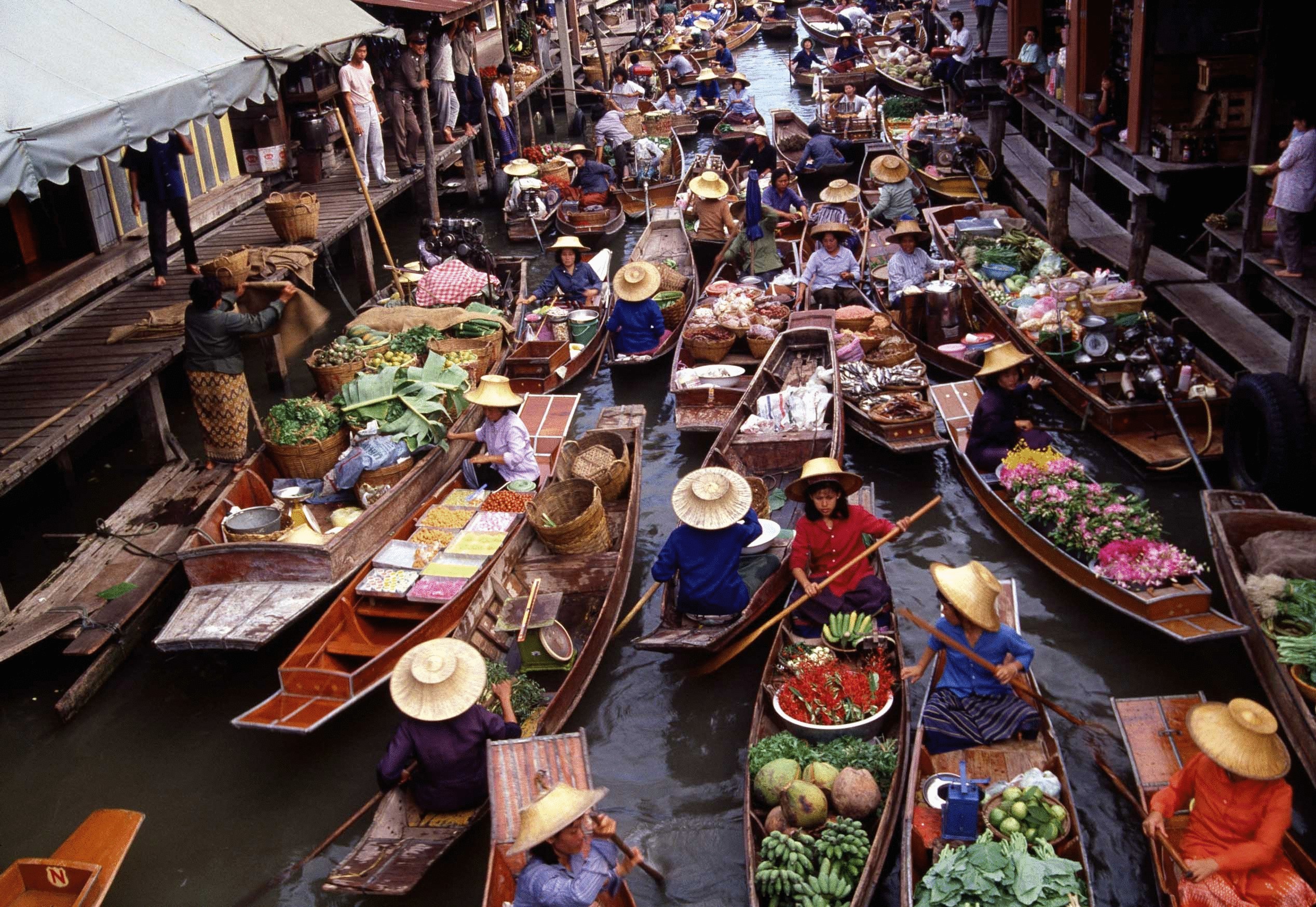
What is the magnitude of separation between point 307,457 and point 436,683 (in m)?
4.33

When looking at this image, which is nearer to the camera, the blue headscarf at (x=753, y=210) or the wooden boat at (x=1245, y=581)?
the wooden boat at (x=1245, y=581)

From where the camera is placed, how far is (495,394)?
30.1 feet

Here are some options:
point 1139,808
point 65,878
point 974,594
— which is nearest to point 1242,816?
point 1139,808

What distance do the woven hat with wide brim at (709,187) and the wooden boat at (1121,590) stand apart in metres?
6.55

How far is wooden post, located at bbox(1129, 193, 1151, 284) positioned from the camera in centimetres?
1154

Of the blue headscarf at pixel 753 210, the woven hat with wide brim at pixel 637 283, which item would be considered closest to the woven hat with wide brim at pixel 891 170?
the blue headscarf at pixel 753 210

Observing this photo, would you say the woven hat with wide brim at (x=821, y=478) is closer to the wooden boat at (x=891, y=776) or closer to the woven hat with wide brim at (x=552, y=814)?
the wooden boat at (x=891, y=776)

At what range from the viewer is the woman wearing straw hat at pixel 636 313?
12.1 m

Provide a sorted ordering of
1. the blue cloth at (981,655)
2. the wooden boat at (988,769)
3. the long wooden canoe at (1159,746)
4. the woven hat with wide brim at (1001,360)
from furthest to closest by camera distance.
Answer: the woven hat with wide brim at (1001,360)
the blue cloth at (981,655)
the long wooden canoe at (1159,746)
the wooden boat at (988,769)

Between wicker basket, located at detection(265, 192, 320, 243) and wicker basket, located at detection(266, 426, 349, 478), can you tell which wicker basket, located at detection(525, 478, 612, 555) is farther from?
wicker basket, located at detection(265, 192, 320, 243)

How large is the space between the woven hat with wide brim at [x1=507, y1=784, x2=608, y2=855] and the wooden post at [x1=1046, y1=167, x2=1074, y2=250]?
11.3 meters

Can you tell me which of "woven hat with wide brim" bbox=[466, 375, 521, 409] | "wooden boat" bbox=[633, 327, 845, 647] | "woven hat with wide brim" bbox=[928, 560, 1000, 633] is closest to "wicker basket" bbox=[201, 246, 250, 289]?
"woven hat with wide brim" bbox=[466, 375, 521, 409]

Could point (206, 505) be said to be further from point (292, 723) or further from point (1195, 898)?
point (1195, 898)

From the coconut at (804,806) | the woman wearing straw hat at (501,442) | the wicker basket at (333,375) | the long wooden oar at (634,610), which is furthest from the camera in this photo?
the wicker basket at (333,375)
